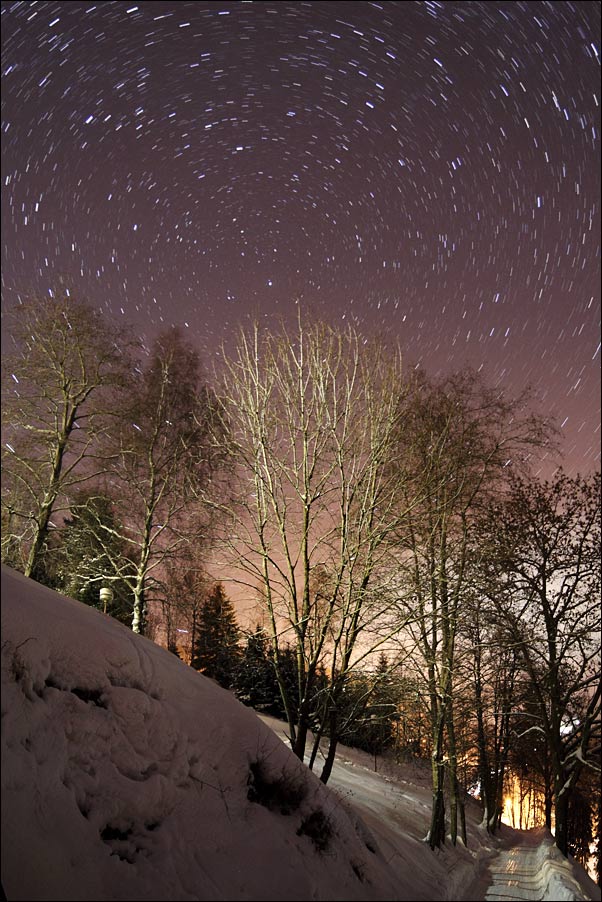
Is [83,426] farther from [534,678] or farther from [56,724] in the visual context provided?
[534,678]

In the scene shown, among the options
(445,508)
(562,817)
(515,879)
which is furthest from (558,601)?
(515,879)

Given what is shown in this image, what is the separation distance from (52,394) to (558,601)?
480 inches

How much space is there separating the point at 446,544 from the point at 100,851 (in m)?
7.09

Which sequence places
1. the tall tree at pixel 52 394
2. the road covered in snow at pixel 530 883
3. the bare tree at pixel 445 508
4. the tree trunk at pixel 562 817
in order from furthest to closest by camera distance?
1. the tall tree at pixel 52 394
2. the tree trunk at pixel 562 817
3. the bare tree at pixel 445 508
4. the road covered in snow at pixel 530 883

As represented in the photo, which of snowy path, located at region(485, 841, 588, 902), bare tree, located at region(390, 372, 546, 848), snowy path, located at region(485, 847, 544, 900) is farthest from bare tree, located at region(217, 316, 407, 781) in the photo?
snowy path, located at region(485, 841, 588, 902)

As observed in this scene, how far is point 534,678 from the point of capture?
10711mm

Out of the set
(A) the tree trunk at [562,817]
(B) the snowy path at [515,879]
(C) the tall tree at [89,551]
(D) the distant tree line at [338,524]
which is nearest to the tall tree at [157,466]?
(D) the distant tree line at [338,524]

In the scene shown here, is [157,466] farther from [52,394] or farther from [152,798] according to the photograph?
[152,798]

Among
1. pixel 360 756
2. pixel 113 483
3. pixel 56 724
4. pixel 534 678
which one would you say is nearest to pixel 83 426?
pixel 113 483

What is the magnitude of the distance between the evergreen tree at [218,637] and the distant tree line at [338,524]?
0.63 ft

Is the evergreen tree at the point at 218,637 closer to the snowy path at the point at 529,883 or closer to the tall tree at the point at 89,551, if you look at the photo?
the tall tree at the point at 89,551

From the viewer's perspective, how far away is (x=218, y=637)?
14.8 metres

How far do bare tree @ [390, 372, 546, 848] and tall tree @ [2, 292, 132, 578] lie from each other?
7.65m

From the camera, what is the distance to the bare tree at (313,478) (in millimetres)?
6701
